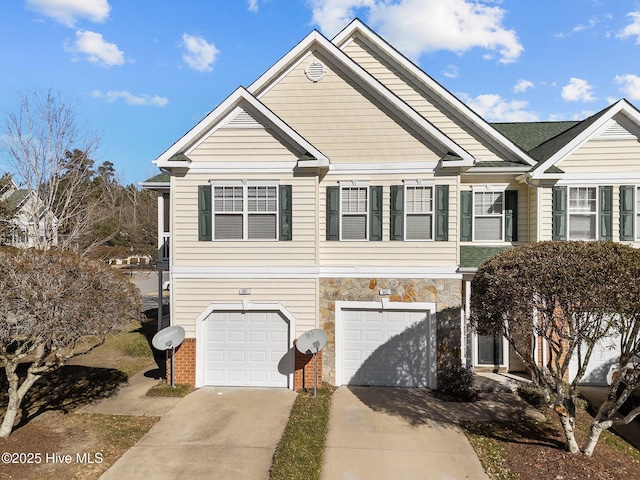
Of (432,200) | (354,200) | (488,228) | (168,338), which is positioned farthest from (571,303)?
(168,338)

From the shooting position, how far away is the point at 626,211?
33.6ft

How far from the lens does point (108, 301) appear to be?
23.3 ft

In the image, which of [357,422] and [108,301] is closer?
[108,301]

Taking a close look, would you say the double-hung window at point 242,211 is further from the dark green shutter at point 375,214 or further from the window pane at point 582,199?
the window pane at point 582,199

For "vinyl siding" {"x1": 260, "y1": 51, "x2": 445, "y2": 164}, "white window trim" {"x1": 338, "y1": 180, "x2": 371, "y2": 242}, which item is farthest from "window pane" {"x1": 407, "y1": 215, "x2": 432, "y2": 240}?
"vinyl siding" {"x1": 260, "y1": 51, "x2": 445, "y2": 164}

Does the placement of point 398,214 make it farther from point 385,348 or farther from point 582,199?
point 582,199

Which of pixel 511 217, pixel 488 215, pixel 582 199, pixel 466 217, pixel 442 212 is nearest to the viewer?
pixel 442 212

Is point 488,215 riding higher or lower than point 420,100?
lower

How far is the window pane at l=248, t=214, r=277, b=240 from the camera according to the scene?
9.72 m

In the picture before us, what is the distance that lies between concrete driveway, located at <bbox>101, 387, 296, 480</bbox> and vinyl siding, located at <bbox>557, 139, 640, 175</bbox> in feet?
34.9

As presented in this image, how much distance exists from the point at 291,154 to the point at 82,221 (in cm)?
1401

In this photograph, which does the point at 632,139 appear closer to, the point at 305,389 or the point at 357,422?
the point at 357,422

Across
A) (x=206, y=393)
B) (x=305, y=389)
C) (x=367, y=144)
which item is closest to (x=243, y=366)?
(x=206, y=393)

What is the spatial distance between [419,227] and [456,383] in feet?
14.2
